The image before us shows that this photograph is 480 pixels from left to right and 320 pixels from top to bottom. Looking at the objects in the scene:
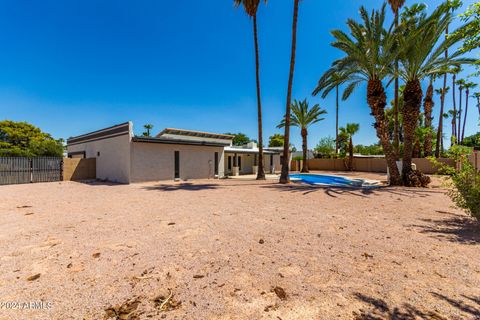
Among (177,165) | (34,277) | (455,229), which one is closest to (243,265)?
(34,277)

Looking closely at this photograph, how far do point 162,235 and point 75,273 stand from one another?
6.05ft

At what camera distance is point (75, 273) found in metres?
3.37

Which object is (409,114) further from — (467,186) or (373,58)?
(467,186)

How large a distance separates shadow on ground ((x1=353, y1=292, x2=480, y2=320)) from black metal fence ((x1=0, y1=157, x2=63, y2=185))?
21664 mm

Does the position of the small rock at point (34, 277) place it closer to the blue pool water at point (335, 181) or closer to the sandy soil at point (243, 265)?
the sandy soil at point (243, 265)

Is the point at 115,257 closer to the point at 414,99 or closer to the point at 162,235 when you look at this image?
the point at 162,235

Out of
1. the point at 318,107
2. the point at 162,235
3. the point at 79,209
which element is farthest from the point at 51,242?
the point at 318,107

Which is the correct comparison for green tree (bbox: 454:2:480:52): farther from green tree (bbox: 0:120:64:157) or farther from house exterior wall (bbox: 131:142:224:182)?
green tree (bbox: 0:120:64:157)

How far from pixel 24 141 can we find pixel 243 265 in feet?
163

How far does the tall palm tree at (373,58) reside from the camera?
12.8 metres

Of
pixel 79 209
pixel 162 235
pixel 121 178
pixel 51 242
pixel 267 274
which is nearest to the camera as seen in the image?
pixel 267 274

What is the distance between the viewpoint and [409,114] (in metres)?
13.6

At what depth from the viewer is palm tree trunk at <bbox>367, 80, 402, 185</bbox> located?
13.7 m

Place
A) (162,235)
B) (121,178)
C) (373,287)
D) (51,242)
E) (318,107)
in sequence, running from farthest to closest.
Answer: (318,107) → (121,178) → (162,235) → (51,242) → (373,287)
